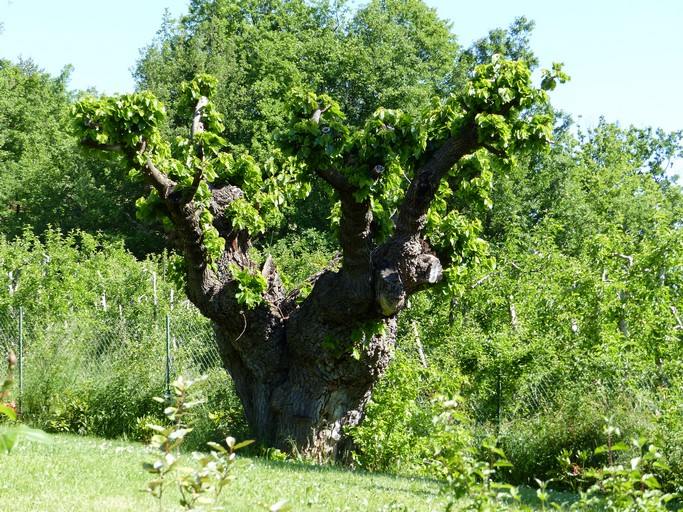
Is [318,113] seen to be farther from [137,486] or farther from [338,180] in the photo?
[137,486]

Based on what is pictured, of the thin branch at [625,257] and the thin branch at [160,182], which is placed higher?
the thin branch at [625,257]

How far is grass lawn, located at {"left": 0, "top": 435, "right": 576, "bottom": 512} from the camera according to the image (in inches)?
243

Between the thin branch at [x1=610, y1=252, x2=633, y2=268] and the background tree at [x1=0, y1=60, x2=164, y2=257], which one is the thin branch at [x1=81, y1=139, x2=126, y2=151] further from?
the background tree at [x1=0, y1=60, x2=164, y2=257]

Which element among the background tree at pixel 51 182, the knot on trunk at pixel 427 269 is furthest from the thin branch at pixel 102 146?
the background tree at pixel 51 182

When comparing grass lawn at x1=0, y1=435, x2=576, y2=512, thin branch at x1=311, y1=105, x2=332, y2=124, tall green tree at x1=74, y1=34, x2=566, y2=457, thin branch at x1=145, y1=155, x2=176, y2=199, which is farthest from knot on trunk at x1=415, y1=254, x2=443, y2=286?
thin branch at x1=145, y1=155, x2=176, y2=199

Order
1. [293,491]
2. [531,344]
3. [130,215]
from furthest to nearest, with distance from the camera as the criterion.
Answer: [130,215] < [531,344] < [293,491]

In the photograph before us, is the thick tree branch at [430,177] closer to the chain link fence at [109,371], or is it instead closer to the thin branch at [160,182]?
the thin branch at [160,182]

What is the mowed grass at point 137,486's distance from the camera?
6.18 metres

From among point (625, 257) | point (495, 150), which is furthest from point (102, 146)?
point (625, 257)

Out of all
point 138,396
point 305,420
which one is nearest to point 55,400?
point 138,396

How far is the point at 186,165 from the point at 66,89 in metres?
42.6

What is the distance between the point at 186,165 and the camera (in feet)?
36.5

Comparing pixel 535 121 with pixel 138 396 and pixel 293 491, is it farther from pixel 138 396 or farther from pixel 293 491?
pixel 138 396

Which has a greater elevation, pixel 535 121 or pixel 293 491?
pixel 535 121
